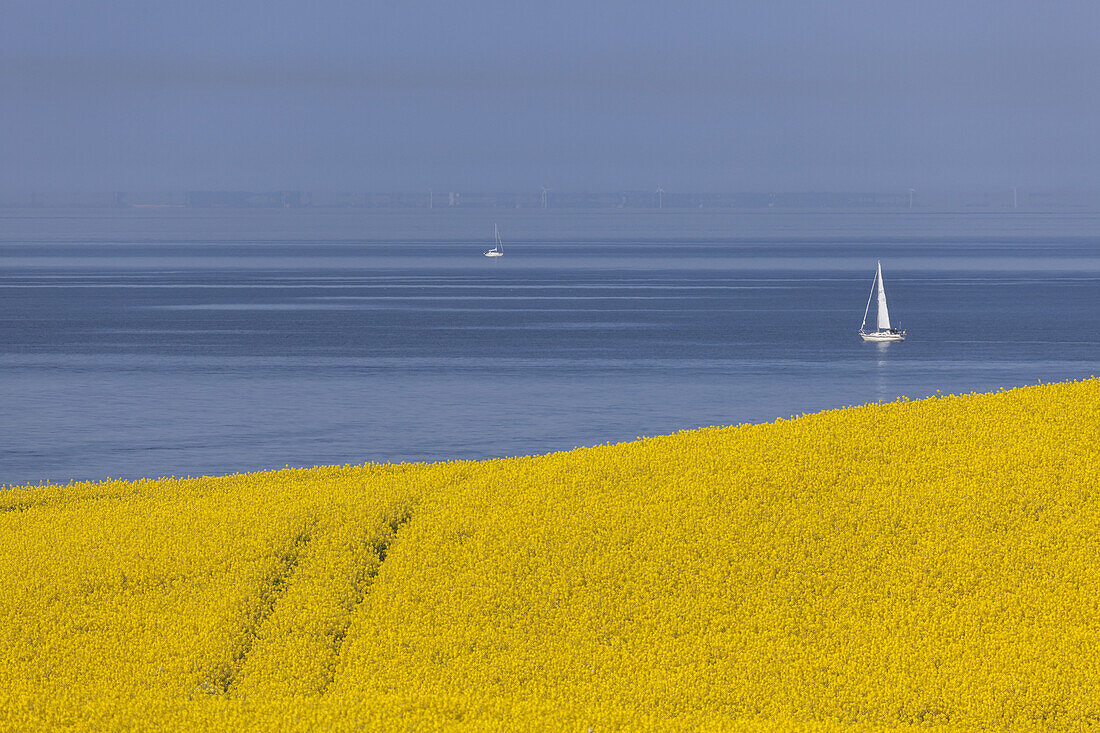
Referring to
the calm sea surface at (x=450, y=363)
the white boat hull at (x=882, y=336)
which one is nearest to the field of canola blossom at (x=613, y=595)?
the calm sea surface at (x=450, y=363)

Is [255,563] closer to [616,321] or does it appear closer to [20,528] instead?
[20,528]

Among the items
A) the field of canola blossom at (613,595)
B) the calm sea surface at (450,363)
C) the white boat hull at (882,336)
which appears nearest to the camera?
the field of canola blossom at (613,595)

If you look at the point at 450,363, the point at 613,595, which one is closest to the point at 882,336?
the point at 450,363

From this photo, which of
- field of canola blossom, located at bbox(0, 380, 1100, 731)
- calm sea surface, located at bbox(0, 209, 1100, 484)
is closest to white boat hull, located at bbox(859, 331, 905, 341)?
calm sea surface, located at bbox(0, 209, 1100, 484)

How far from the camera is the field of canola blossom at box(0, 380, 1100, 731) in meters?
15.4

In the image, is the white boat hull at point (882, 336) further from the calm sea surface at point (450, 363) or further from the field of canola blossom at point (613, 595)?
the field of canola blossom at point (613, 595)

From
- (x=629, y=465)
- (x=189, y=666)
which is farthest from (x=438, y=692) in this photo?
(x=629, y=465)

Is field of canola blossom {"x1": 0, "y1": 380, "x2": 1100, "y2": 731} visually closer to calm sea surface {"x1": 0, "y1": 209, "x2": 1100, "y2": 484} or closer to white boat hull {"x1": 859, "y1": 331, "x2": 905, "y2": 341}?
calm sea surface {"x1": 0, "y1": 209, "x2": 1100, "y2": 484}

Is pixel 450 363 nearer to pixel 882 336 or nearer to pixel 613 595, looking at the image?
pixel 882 336

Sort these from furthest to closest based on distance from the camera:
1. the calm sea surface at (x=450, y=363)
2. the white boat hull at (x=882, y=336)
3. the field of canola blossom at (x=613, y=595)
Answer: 1. the white boat hull at (x=882, y=336)
2. the calm sea surface at (x=450, y=363)
3. the field of canola blossom at (x=613, y=595)

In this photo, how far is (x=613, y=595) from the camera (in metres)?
18.7

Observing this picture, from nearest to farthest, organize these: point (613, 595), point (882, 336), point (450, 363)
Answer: point (613, 595), point (450, 363), point (882, 336)

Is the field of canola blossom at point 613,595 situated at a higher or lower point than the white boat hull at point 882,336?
higher

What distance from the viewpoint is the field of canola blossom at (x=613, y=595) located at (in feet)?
50.6
